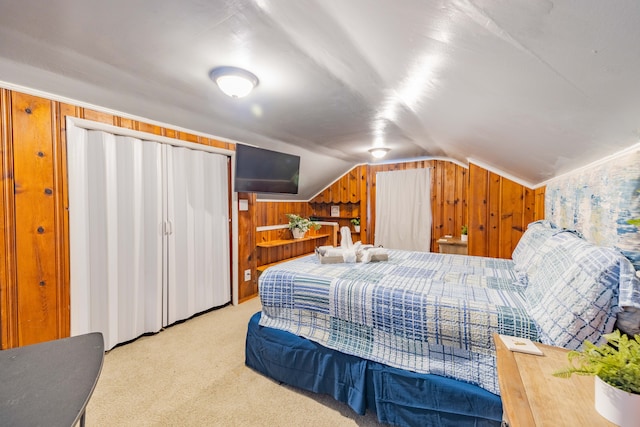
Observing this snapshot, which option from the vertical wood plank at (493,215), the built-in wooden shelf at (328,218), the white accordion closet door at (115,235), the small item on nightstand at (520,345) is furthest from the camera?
the built-in wooden shelf at (328,218)

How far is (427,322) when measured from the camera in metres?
1.47

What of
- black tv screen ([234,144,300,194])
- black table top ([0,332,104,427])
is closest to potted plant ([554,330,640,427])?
black table top ([0,332,104,427])

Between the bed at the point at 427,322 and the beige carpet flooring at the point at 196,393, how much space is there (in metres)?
0.11

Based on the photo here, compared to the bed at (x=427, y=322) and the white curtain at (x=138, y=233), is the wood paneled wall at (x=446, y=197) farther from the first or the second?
the white curtain at (x=138, y=233)

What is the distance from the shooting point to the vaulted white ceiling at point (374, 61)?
2.51ft

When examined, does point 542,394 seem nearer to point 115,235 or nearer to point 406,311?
point 406,311

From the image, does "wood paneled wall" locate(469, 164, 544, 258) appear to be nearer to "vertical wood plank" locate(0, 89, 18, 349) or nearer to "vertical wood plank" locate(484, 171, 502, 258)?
"vertical wood plank" locate(484, 171, 502, 258)

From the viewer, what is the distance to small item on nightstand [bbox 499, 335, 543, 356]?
106 cm

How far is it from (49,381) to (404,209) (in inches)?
180

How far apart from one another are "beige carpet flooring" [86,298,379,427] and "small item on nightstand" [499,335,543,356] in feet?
3.12

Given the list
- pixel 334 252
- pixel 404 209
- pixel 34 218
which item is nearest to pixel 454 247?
pixel 404 209

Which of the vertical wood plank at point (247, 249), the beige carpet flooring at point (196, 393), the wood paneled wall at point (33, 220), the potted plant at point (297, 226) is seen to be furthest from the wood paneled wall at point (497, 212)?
the wood paneled wall at point (33, 220)

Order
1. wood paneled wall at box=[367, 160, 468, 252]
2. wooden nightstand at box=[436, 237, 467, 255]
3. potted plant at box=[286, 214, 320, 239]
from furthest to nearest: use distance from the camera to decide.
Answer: potted plant at box=[286, 214, 320, 239] → wood paneled wall at box=[367, 160, 468, 252] → wooden nightstand at box=[436, 237, 467, 255]

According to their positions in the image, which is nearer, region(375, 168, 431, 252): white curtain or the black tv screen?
the black tv screen
